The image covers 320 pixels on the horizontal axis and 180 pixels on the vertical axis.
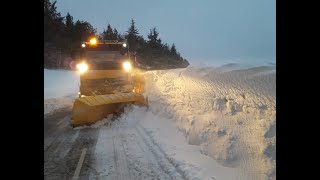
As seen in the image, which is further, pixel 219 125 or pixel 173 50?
pixel 173 50

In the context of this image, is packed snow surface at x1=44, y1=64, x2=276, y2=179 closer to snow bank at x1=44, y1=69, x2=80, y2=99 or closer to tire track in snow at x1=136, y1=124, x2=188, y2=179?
tire track in snow at x1=136, y1=124, x2=188, y2=179

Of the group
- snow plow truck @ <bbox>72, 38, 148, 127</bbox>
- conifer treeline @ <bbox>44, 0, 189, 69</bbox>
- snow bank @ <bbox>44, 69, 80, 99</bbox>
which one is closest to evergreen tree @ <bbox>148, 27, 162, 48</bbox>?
conifer treeline @ <bbox>44, 0, 189, 69</bbox>

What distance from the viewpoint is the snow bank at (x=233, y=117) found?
6555mm

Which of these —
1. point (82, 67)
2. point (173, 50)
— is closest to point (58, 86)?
point (82, 67)

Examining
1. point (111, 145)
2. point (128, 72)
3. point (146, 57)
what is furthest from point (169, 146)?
point (146, 57)

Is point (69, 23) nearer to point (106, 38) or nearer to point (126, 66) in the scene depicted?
point (106, 38)

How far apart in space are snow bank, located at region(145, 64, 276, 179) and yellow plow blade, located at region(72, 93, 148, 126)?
5.00 feet

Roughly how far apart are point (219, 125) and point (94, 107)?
481 cm

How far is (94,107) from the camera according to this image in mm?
11500

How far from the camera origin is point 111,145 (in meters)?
8.81

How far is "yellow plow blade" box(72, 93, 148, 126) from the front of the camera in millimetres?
11320
